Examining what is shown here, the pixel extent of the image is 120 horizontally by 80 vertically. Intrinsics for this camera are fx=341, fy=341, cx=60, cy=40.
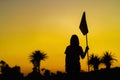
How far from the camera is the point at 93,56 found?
118 metres

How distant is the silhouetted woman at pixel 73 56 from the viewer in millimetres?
12328

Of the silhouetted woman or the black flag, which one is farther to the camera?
the black flag

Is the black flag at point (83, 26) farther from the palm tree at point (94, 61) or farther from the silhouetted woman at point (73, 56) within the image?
the palm tree at point (94, 61)

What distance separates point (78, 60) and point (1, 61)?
357cm

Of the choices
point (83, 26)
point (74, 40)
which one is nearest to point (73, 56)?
A: point (74, 40)

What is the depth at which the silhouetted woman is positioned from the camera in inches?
485

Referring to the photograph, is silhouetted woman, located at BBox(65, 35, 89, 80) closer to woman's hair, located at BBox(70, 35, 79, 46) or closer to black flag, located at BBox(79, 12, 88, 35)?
woman's hair, located at BBox(70, 35, 79, 46)

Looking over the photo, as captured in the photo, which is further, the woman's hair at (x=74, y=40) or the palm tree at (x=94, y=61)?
the palm tree at (x=94, y=61)

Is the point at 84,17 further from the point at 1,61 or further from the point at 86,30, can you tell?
the point at 1,61

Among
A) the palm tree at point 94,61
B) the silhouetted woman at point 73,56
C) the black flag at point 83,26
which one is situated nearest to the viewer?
the silhouetted woman at point 73,56

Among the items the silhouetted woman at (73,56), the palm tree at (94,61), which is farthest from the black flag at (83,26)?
the palm tree at (94,61)

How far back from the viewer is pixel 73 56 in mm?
12492

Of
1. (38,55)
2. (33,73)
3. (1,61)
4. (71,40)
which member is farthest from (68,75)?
(38,55)

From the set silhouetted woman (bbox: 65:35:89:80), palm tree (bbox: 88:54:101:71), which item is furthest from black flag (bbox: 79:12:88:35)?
palm tree (bbox: 88:54:101:71)
